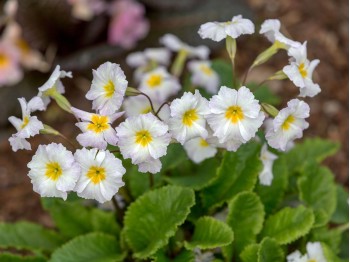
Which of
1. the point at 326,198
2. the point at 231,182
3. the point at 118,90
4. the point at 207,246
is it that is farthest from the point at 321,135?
the point at 118,90

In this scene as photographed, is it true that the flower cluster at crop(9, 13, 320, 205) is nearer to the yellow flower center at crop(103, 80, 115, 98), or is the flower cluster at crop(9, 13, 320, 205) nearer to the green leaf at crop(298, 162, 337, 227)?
the yellow flower center at crop(103, 80, 115, 98)

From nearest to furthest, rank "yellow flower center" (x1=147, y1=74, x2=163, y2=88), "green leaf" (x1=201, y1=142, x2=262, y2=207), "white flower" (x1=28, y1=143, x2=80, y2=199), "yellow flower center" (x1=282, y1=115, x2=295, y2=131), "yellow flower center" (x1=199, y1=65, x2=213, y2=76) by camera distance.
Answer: "white flower" (x1=28, y1=143, x2=80, y2=199) → "yellow flower center" (x1=282, y1=115, x2=295, y2=131) → "green leaf" (x1=201, y1=142, x2=262, y2=207) → "yellow flower center" (x1=147, y1=74, x2=163, y2=88) → "yellow flower center" (x1=199, y1=65, x2=213, y2=76)

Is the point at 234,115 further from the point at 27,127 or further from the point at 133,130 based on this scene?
the point at 27,127

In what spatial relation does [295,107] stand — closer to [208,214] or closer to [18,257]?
[208,214]

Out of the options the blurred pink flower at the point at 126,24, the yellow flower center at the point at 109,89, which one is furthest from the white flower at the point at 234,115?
the blurred pink flower at the point at 126,24

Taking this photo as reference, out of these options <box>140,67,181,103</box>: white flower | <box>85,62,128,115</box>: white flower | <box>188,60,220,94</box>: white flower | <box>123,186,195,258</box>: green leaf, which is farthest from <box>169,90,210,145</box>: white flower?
<box>188,60,220,94</box>: white flower

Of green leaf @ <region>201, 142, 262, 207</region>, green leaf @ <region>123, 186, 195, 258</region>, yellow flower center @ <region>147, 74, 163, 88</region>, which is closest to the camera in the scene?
green leaf @ <region>123, 186, 195, 258</region>

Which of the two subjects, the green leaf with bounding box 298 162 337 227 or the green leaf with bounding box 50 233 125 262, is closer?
the green leaf with bounding box 50 233 125 262
